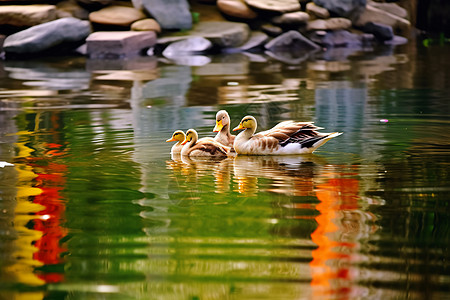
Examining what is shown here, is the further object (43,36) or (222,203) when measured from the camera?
(43,36)

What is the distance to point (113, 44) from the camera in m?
19.3

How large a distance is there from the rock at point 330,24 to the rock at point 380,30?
2.70ft

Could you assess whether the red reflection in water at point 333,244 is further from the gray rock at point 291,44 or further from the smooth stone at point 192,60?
the gray rock at point 291,44

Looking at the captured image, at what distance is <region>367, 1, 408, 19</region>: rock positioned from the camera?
83.3ft

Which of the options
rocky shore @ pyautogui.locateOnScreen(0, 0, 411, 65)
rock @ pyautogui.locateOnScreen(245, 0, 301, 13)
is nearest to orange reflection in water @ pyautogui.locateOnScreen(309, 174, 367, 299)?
rocky shore @ pyautogui.locateOnScreen(0, 0, 411, 65)

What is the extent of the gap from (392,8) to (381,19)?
140 cm

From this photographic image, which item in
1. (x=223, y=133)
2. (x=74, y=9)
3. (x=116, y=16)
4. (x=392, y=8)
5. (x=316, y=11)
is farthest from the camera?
(x=392, y=8)

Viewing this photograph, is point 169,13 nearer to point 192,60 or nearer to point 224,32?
point 224,32

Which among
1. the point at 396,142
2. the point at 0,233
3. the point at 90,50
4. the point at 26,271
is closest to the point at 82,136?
the point at 396,142

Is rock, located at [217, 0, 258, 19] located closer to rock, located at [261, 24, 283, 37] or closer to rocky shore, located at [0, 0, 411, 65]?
rocky shore, located at [0, 0, 411, 65]

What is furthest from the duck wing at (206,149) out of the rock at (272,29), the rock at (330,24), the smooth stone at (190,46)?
the rock at (330,24)

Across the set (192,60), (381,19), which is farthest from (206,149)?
(381,19)

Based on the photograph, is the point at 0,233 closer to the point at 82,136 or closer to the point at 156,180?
the point at 156,180

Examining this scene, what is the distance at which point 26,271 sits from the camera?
3.94m
